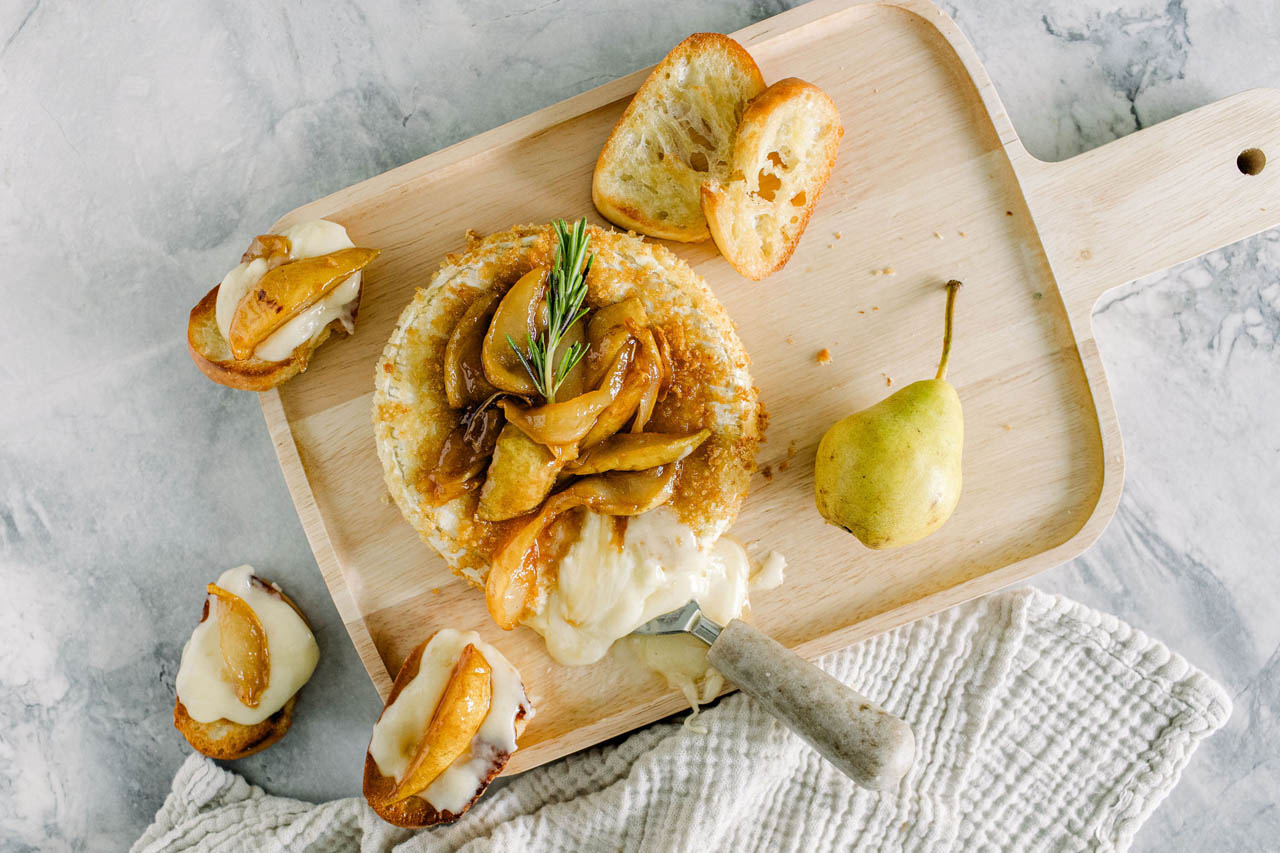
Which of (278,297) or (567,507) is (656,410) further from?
(278,297)

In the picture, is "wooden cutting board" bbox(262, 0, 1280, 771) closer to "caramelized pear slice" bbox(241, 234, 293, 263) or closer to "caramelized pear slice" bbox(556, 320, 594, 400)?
"caramelized pear slice" bbox(241, 234, 293, 263)

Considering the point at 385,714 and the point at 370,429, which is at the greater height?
the point at 370,429

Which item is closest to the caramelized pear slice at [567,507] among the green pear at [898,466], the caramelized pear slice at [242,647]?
the green pear at [898,466]

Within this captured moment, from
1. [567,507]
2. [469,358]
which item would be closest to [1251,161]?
[567,507]

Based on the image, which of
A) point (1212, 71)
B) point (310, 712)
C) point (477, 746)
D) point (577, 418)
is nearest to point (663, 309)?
point (577, 418)

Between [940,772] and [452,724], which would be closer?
[452,724]

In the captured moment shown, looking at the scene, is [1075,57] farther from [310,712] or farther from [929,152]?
[310,712]

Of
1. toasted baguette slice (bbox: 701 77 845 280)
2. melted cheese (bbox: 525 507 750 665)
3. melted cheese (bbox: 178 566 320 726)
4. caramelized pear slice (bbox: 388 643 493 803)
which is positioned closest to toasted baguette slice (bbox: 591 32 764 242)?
toasted baguette slice (bbox: 701 77 845 280)
